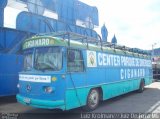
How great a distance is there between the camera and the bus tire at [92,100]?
30.0ft

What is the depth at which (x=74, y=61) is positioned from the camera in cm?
836

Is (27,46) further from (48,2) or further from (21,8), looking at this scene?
(48,2)

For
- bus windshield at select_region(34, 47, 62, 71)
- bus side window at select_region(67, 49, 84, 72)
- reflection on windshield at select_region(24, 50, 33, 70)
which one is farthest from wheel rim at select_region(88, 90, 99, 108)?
reflection on windshield at select_region(24, 50, 33, 70)

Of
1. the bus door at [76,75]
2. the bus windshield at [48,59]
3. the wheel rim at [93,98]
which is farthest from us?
the wheel rim at [93,98]

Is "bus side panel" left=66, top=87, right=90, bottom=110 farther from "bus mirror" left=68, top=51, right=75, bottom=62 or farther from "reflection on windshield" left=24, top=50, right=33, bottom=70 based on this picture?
"reflection on windshield" left=24, top=50, right=33, bottom=70

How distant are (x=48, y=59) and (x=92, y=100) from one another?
8.71 ft

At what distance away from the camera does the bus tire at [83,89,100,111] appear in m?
9.15

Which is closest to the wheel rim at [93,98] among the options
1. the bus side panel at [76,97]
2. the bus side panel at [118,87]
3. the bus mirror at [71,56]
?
the bus side panel at [76,97]

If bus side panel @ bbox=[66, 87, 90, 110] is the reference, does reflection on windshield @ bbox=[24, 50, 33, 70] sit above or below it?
above

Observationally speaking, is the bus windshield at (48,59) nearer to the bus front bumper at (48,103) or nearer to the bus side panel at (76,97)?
the bus side panel at (76,97)

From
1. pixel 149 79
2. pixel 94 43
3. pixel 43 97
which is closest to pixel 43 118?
pixel 43 97

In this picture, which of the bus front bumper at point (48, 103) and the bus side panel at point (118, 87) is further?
the bus side panel at point (118, 87)

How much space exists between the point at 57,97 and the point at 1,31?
529 centimetres

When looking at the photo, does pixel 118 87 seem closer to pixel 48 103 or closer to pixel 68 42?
pixel 68 42
